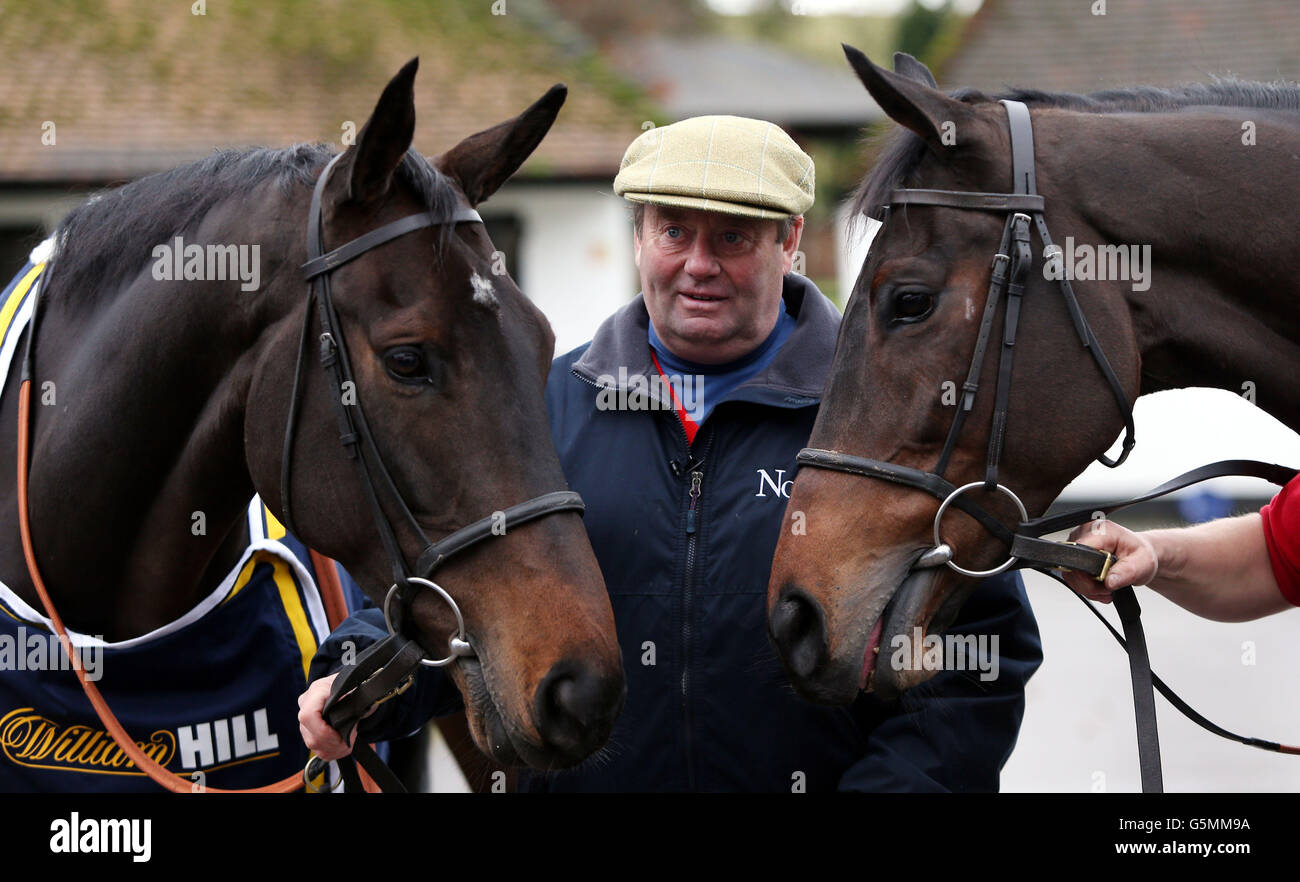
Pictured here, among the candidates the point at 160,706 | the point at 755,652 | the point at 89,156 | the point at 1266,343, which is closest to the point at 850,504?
the point at 755,652

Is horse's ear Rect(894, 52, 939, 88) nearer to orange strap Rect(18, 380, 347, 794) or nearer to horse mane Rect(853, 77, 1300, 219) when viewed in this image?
horse mane Rect(853, 77, 1300, 219)

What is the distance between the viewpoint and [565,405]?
312cm

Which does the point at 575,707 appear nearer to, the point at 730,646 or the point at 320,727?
the point at 730,646

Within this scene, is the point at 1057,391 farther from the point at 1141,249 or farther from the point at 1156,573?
the point at 1156,573

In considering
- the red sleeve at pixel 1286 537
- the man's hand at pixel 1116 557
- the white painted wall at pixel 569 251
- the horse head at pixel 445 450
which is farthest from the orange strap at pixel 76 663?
the white painted wall at pixel 569 251

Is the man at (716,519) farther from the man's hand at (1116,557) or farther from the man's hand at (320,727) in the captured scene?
the man's hand at (1116,557)

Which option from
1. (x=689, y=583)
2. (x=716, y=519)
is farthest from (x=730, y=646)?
(x=716, y=519)

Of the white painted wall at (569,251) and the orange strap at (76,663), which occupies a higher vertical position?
the white painted wall at (569,251)

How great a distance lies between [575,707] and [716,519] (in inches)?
26.0

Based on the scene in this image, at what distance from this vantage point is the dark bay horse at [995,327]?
2.46m

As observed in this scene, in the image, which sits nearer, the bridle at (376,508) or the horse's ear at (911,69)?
the bridle at (376,508)

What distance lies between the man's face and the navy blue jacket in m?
0.14

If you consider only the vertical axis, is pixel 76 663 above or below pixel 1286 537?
below

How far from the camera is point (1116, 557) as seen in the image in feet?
8.59
